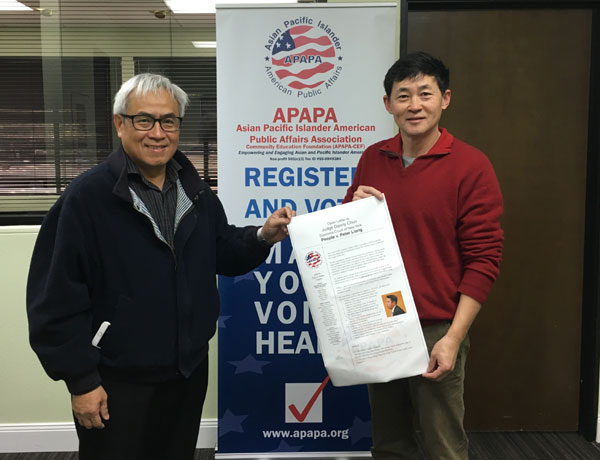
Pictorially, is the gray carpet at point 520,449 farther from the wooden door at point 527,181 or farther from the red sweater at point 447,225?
the red sweater at point 447,225

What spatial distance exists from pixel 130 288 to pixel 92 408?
1.09 feet

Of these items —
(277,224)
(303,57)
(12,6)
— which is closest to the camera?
(277,224)

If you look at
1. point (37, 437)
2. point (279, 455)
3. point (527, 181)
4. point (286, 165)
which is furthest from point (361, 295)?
point (37, 437)

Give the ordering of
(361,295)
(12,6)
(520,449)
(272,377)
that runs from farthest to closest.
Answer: (520,449)
(12,6)
(272,377)
(361,295)

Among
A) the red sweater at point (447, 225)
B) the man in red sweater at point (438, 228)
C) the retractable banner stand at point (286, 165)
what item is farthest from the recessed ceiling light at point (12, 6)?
the red sweater at point (447, 225)

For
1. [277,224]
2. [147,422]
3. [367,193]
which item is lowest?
[147,422]

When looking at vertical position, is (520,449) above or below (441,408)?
below

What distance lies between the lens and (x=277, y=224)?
5.66 ft

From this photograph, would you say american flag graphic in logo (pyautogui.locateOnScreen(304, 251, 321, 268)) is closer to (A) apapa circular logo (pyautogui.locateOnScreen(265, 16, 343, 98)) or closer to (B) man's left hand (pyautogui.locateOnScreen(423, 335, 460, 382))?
(B) man's left hand (pyautogui.locateOnScreen(423, 335, 460, 382))

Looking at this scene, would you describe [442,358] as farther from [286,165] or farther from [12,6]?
[12,6]

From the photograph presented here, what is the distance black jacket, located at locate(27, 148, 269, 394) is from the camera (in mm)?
1368

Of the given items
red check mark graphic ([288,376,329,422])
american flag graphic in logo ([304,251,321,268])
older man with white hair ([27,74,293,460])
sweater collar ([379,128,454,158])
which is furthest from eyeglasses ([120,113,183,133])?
red check mark graphic ([288,376,329,422])

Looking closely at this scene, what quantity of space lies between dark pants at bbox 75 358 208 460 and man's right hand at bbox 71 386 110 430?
28 millimetres

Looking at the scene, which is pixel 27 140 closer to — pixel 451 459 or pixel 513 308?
pixel 451 459
